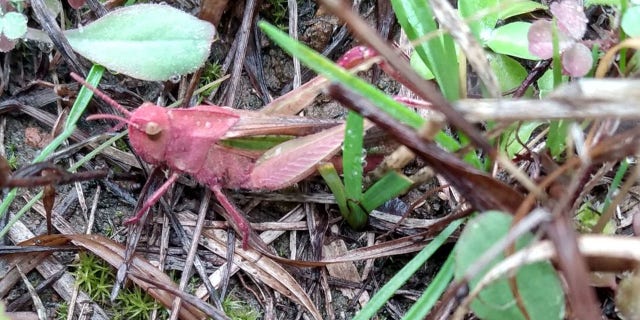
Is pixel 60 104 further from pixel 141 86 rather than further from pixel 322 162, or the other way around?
pixel 322 162

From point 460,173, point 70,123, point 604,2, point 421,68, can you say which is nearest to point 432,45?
point 421,68

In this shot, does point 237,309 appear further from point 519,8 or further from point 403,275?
point 519,8

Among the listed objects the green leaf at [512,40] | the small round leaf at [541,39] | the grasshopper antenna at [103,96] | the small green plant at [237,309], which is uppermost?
the green leaf at [512,40]

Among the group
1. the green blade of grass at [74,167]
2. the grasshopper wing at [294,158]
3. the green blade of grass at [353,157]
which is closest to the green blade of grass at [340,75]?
the green blade of grass at [353,157]

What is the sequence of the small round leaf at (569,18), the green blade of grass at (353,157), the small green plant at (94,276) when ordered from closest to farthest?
the green blade of grass at (353,157)
the small round leaf at (569,18)
the small green plant at (94,276)

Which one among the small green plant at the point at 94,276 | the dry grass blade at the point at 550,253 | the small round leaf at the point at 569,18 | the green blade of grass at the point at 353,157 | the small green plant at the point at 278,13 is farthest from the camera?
the small green plant at the point at 278,13

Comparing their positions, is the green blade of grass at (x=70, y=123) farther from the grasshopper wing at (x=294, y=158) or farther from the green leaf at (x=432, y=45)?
the green leaf at (x=432, y=45)

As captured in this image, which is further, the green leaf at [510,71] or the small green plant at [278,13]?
the small green plant at [278,13]

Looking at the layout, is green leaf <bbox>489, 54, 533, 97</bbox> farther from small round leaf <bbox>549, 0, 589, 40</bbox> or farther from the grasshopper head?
the grasshopper head
